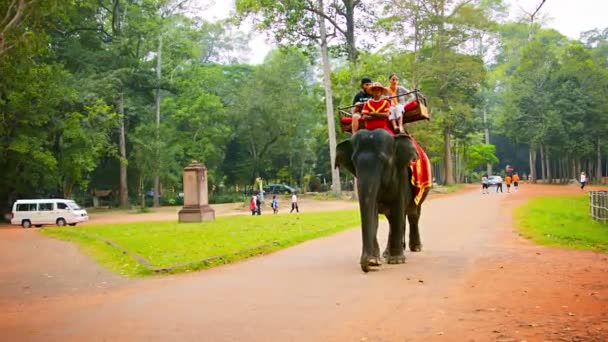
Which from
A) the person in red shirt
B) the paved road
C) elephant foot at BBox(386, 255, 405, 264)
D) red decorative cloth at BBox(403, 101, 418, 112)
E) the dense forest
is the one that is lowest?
the paved road

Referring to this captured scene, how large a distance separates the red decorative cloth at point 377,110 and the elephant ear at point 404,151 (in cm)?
24

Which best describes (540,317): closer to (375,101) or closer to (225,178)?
(375,101)

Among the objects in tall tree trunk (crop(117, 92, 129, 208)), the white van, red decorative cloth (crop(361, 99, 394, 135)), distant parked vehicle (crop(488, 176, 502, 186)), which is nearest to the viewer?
red decorative cloth (crop(361, 99, 394, 135))

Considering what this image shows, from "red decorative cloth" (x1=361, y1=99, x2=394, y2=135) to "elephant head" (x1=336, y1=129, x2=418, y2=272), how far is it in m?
0.35

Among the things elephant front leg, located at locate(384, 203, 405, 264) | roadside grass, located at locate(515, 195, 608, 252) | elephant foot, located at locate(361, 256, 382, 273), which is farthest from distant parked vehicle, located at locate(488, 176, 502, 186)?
elephant foot, located at locate(361, 256, 382, 273)

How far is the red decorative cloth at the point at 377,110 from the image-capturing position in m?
10.0

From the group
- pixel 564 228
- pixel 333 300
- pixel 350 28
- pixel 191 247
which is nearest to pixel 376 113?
pixel 333 300

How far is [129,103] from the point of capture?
1943 inches

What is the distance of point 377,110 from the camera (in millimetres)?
10023

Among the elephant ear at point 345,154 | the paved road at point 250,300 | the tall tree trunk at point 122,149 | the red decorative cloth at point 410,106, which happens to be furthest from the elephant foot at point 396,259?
the tall tree trunk at point 122,149

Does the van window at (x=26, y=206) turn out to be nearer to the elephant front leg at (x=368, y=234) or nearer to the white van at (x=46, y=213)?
the white van at (x=46, y=213)

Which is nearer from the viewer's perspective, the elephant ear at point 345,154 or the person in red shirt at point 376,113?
the person in red shirt at point 376,113

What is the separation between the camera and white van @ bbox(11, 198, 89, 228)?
33.8 metres

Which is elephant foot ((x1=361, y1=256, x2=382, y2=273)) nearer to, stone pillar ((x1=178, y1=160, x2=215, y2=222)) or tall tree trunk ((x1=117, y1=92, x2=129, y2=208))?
stone pillar ((x1=178, y1=160, x2=215, y2=222))
